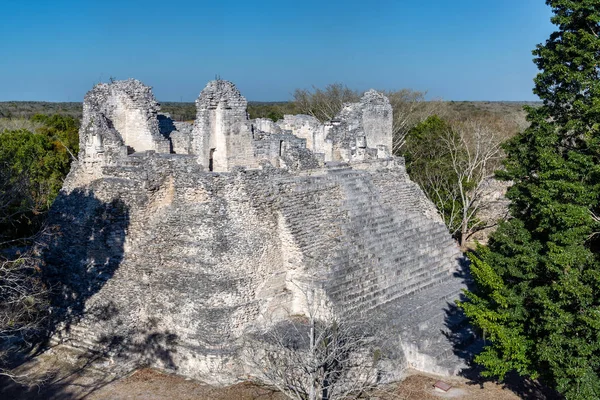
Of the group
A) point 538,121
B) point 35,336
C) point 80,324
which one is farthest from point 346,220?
point 35,336

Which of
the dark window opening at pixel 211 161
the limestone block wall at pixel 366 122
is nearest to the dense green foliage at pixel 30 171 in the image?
the dark window opening at pixel 211 161

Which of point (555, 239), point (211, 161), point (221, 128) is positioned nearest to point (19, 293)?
point (211, 161)

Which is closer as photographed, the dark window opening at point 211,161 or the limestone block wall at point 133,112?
the limestone block wall at point 133,112

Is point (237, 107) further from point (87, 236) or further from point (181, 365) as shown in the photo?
point (181, 365)

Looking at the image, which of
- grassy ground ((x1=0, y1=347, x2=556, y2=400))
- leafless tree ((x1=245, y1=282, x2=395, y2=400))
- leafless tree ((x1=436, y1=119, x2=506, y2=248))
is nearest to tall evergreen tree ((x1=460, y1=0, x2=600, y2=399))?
grassy ground ((x1=0, y1=347, x2=556, y2=400))

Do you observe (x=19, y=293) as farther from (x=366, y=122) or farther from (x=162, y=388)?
(x=366, y=122)

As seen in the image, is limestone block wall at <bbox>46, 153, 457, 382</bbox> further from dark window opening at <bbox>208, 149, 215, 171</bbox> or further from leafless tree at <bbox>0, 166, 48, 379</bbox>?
dark window opening at <bbox>208, 149, 215, 171</bbox>

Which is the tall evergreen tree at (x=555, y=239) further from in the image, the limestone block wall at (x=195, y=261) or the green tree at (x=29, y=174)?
the green tree at (x=29, y=174)
